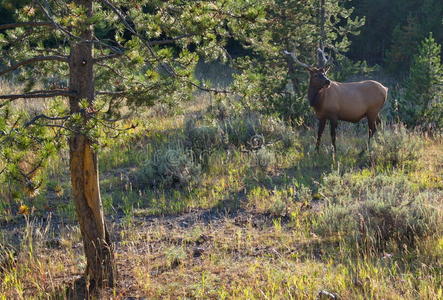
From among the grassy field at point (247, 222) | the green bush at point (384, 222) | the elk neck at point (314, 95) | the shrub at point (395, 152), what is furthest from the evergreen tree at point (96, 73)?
the elk neck at point (314, 95)

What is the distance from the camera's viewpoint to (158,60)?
4301 millimetres

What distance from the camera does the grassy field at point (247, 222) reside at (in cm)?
495

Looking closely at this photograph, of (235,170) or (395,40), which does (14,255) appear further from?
(395,40)

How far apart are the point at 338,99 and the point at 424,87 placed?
2.80 meters

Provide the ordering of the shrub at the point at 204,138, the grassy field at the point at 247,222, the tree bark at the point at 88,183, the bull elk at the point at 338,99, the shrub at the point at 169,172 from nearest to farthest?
the tree bark at the point at 88,183 < the grassy field at the point at 247,222 < the shrub at the point at 169,172 < the bull elk at the point at 338,99 < the shrub at the point at 204,138

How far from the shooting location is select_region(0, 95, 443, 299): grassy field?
4945mm

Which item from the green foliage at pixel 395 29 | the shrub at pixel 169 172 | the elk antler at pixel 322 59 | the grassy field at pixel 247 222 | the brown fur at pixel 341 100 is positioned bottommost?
the grassy field at pixel 247 222

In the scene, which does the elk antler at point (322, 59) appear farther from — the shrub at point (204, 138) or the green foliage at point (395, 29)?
the green foliage at point (395, 29)

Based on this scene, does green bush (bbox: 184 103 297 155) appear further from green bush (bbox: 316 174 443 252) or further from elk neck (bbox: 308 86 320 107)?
green bush (bbox: 316 174 443 252)

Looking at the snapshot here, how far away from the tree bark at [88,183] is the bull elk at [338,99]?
19.8 ft

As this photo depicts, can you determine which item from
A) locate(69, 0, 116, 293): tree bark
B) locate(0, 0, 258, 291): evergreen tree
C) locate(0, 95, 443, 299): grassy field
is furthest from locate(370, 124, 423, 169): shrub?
locate(69, 0, 116, 293): tree bark

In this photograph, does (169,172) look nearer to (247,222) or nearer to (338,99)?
(247,222)

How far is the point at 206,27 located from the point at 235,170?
4959 mm

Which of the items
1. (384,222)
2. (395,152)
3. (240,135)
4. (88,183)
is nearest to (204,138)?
(240,135)
